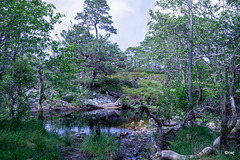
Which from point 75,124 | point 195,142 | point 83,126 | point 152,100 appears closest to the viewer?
point 195,142

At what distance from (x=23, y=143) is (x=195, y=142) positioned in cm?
559

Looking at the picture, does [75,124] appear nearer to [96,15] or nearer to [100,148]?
[100,148]

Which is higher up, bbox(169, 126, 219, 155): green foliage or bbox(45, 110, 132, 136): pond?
bbox(169, 126, 219, 155): green foliage

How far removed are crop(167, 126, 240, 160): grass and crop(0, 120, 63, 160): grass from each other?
3945 millimetres

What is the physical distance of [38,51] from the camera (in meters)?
7.50

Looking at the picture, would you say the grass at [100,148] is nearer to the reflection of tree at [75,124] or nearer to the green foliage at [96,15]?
the reflection of tree at [75,124]

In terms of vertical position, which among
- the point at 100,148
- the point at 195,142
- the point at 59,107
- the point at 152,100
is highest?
the point at 152,100

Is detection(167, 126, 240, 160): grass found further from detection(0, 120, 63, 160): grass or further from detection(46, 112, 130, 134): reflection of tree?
detection(46, 112, 130, 134): reflection of tree

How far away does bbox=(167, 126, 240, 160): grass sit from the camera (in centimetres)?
386

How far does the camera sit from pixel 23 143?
183 inches

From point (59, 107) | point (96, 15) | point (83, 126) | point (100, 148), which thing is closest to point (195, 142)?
point (100, 148)

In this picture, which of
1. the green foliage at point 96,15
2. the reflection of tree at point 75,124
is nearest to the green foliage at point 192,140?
the reflection of tree at point 75,124

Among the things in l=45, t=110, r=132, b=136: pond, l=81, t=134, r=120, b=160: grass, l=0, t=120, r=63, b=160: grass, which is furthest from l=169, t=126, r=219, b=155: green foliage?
l=0, t=120, r=63, b=160: grass

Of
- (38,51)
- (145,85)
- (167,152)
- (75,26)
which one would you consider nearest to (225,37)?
(167,152)
